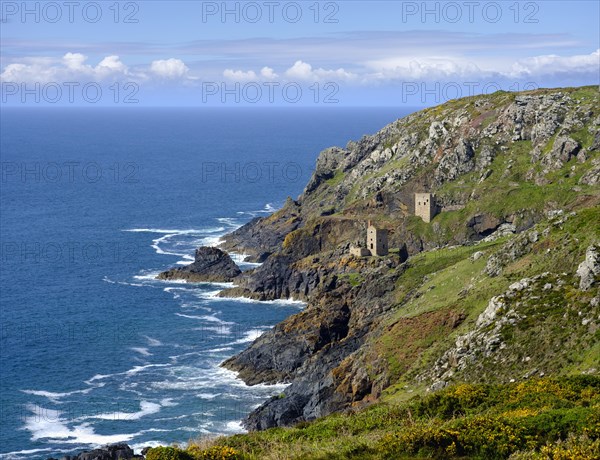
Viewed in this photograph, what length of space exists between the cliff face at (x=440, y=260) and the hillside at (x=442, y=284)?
26cm

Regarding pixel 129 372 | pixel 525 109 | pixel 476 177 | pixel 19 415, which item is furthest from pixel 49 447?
pixel 525 109

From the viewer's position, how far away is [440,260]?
130250mm

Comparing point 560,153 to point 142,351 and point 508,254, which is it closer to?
point 508,254

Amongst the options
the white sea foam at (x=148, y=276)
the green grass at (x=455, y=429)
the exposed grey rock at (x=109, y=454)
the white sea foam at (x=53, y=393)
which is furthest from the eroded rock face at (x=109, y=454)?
the white sea foam at (x=148, y=276)

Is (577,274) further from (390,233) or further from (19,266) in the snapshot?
(19,266)

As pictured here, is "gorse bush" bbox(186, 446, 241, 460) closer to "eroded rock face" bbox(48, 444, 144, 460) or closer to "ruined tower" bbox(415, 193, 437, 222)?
"eroded rock face" bbox(48, 444, 144, 460)

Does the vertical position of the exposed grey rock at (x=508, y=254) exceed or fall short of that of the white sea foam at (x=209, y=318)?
it exceeds it

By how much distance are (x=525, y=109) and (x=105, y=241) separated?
308 ft

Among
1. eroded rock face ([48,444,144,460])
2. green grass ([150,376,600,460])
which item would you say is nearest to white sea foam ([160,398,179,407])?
eroded rock face ([48,444,144,460])

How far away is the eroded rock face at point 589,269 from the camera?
278 ft

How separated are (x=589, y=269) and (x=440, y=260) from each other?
1785 inches

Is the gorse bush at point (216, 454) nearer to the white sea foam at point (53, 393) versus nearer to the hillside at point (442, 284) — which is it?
the hillside at point (442, 284)

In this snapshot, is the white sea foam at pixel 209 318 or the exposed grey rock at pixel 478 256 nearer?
the exposed grey rock at pixel 478 256

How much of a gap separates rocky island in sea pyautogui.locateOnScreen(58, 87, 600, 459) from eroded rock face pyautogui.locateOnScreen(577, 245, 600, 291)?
6.7 inches
